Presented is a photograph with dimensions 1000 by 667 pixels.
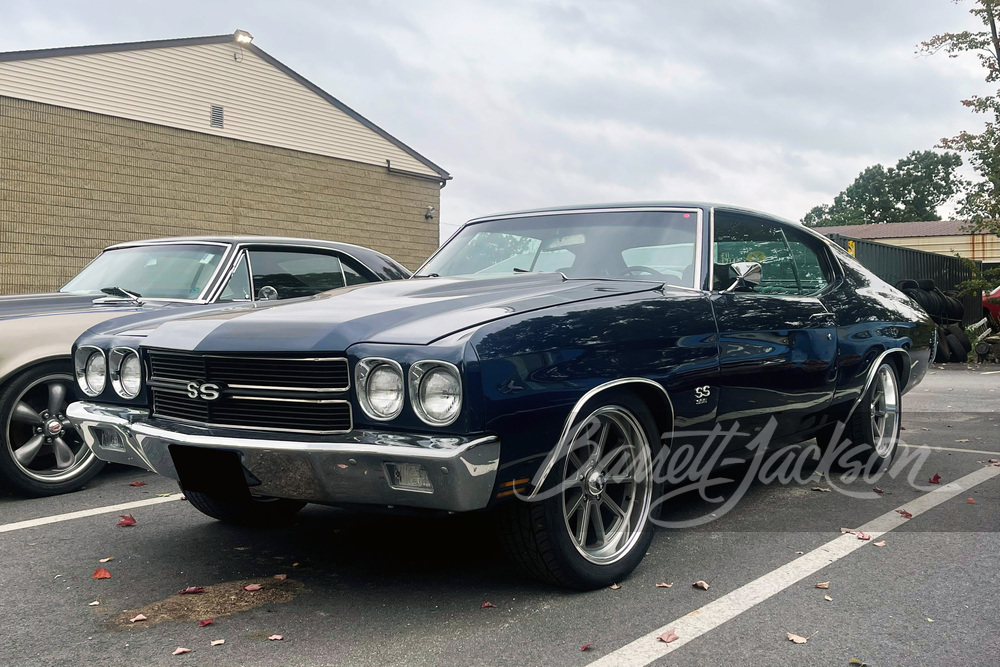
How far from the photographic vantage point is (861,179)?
102375 millimetres

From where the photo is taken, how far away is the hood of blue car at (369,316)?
307 cm

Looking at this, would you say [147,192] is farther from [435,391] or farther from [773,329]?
[435,391]

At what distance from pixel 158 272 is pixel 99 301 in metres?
0.51

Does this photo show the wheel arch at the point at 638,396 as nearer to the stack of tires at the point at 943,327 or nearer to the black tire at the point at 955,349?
the stack of tires at the point at 943,327

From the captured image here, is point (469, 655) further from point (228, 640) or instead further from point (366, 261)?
point (366, 261)

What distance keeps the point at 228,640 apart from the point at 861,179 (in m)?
110

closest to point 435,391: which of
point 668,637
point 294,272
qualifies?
point 668,637

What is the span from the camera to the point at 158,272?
6.08 meters

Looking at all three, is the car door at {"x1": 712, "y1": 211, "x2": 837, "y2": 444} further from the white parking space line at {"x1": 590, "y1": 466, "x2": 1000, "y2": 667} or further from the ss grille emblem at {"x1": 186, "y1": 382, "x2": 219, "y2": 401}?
the ss grille emblem at {"x1": 186, "y1": 382, "x2": 219, "y2": 401}

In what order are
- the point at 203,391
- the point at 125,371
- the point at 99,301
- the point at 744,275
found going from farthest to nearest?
the point at 99,301
the point at 744,275
the point at 125,371
the point at 203,391

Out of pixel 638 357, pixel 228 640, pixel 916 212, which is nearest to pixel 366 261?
pixel 638 357

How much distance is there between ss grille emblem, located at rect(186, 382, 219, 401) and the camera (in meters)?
3.26

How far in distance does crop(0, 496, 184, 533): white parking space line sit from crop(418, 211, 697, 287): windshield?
198cm

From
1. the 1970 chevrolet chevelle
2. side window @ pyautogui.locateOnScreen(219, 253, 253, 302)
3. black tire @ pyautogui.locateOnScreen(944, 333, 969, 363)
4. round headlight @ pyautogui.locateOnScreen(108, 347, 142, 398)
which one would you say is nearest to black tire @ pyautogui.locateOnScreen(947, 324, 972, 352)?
black tire @ pyautogui.locateOnScreen(944, 333, 969, 363)
